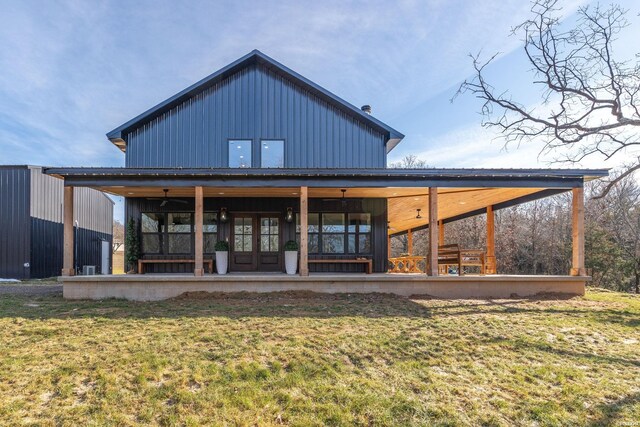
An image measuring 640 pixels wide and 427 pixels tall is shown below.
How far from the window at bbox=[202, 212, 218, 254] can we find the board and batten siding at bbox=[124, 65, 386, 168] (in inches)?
64.0

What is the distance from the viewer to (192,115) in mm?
11383

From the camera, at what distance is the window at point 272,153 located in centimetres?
1130

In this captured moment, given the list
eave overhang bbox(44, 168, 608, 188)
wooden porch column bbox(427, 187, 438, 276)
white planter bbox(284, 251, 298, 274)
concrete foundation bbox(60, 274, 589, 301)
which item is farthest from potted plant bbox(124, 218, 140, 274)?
wooden porch column bbox(427, 187, 438, 276)

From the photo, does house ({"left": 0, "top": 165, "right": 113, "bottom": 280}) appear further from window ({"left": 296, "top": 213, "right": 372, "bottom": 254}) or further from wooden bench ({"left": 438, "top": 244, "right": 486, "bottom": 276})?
wooden bench ({"left": 438, "top": 244, "right": 486, "bottom": 276})

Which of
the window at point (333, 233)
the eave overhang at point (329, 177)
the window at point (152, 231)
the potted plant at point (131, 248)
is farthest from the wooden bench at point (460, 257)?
the potted plant at point (131, 248)

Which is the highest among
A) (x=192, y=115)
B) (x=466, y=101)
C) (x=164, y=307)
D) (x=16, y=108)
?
(x=16, y=108)

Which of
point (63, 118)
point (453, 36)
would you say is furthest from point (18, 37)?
point (63, 118)

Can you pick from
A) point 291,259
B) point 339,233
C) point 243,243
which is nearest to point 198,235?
point 291,259

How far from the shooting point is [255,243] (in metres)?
11.3

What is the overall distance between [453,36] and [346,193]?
7.27 metres

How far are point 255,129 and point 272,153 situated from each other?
944mm

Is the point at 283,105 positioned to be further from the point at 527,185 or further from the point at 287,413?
the point at 287,413

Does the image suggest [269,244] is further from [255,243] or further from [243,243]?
[243,243]

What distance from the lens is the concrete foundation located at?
336 inches
